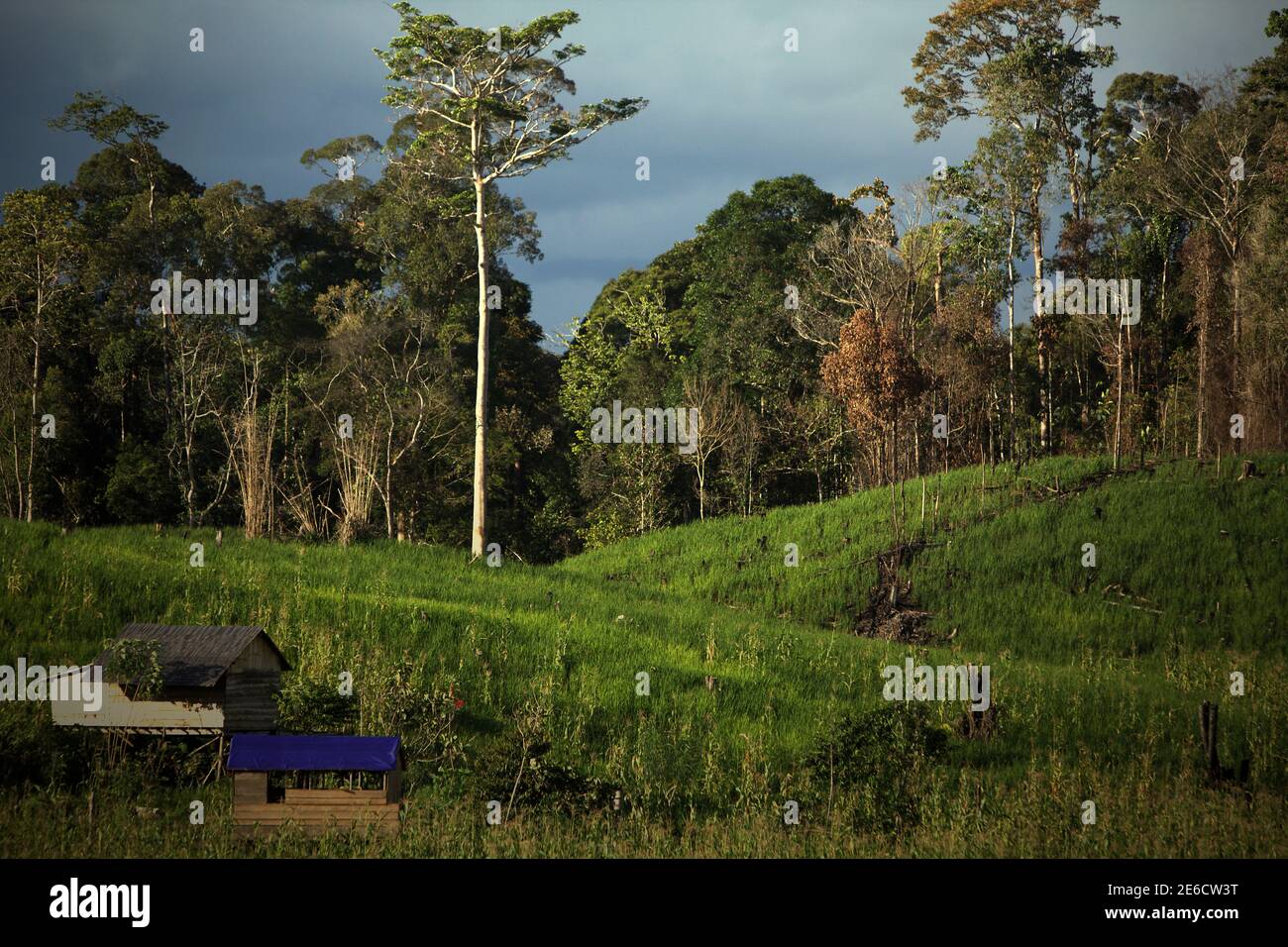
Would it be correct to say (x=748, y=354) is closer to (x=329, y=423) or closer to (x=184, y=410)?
(x=329, y=423)

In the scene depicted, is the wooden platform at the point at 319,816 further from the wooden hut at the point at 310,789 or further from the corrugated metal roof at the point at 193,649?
the corrugated metal roof at the point at 193,649

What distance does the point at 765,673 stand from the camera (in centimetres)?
1672

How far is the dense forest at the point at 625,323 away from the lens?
31.3 m

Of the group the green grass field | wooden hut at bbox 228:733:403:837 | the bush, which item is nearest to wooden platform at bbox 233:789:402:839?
wooden hut at bbox 228:733:403:837

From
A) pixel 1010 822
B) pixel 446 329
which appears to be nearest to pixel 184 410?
pixel 446 329

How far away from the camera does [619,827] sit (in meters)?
10.5

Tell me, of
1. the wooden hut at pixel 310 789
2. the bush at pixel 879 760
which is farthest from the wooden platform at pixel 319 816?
the bush at pixel 879 760

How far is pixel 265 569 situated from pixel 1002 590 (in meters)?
13.4

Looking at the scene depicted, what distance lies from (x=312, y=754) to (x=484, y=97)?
69.5ft

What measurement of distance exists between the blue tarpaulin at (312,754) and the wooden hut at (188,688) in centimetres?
178

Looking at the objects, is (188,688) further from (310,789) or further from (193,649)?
(310,789)

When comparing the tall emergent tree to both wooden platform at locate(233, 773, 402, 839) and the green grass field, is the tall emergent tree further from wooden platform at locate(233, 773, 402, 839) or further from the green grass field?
wooden platform at locate(233, 773, 402, 839)

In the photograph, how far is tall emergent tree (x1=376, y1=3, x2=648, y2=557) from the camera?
2623 cm

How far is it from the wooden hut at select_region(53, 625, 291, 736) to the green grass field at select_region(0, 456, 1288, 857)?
0.51 metres
